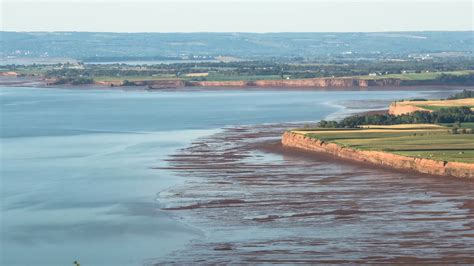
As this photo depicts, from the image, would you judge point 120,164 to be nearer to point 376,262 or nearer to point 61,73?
point 376,262

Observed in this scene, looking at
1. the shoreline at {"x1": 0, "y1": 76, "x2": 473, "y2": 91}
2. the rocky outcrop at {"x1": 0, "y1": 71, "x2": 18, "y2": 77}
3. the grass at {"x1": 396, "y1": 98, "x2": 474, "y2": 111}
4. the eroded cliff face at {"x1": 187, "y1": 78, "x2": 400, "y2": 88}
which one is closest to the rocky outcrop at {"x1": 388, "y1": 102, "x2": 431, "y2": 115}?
the grass at {"x1": 396, "y1": 98, "x2": 474, "y2": 111}

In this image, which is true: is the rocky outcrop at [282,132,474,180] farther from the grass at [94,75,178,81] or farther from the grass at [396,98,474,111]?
the grass at [94,75,178,81]

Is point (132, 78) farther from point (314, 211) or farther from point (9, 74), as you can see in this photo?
point (314, 211)

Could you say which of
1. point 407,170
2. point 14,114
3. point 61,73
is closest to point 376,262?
point 407,170

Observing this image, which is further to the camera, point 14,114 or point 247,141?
point 14,114

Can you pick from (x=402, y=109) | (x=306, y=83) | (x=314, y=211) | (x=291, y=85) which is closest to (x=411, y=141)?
(x=314, y=211)

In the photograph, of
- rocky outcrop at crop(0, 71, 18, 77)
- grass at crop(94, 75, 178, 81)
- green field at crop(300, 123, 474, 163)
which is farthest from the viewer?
rocky outcrop at crop(0, 71, 18, 77)

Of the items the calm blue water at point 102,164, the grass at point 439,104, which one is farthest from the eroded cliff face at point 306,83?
the grass at point 439,104

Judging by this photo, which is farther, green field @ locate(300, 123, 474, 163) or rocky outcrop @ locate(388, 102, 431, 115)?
rocky outcrop @ locate(388, 102, 431, 115)
